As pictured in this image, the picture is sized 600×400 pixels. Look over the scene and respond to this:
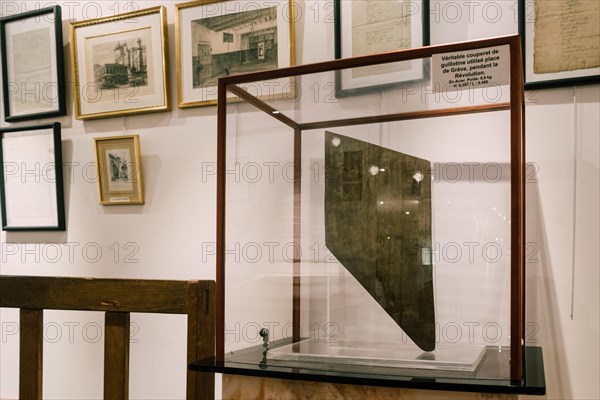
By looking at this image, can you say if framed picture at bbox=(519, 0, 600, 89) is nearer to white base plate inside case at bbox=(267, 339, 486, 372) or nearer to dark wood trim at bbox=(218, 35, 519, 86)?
dark wood trim at bbox=(218, 35, 519, 86)

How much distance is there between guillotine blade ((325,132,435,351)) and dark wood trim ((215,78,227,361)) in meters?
0.25

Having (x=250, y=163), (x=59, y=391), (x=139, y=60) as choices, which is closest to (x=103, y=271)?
(x=59, y=391)

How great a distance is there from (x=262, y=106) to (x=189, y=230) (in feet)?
2.76

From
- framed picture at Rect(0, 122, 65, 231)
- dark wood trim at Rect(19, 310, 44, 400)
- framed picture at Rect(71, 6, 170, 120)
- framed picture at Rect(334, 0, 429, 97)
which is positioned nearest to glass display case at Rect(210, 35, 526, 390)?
dark wood trim at Rect(19, 310, 44, 400)

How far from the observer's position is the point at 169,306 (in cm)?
133

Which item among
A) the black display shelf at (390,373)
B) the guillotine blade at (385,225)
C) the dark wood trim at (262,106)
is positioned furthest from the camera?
the dark wood trim at (262,106)

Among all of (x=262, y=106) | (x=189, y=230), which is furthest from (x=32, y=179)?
(x=262, y=106)

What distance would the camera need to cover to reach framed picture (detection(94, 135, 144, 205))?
2103mm

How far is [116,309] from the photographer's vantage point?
1.31m

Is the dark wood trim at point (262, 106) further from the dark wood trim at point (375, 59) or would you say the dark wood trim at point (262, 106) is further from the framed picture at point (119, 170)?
the framed picture at point (119, 170)

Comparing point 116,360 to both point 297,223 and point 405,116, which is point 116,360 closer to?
point 297,223

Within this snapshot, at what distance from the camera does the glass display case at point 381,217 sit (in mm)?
1104

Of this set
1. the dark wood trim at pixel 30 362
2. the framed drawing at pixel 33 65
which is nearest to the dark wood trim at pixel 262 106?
the dark wood trim at pixel 30 362

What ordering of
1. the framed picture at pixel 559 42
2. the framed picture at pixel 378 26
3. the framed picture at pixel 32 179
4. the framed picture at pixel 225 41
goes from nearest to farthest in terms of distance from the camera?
the framed picture at pixel 559 42
the framed picture at pixel 378 26
the framed picture at pixel 225 41
the framed picture at pixel 32 179
